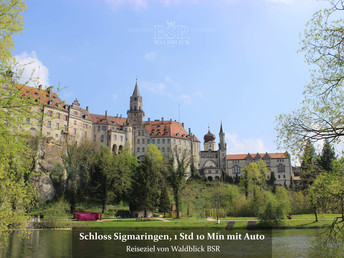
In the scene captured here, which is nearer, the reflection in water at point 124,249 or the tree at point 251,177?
the reflection in water at point 124,249

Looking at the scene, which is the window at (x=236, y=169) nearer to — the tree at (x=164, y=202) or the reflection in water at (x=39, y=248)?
the tree at (x=164, y=202)

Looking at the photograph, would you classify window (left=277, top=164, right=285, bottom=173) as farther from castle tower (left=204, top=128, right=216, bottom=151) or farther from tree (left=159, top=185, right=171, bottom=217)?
tree (left=159, top=185, right=171, bottom=217)

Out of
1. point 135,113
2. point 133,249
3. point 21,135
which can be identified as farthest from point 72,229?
point 135,113

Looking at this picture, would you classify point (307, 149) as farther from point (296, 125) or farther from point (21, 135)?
point (21, 135)

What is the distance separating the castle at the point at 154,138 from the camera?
7906cm

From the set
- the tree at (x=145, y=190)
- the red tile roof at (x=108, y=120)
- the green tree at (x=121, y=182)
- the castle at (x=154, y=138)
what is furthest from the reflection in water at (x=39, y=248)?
the red tile roof at (x=108, y=120)

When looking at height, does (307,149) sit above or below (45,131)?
below

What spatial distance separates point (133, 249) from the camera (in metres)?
23.7

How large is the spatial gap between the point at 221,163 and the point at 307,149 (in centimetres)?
9407

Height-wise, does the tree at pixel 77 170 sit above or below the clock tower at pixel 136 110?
below

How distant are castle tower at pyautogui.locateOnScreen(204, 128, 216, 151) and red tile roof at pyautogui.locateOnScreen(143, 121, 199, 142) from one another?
11517 mm

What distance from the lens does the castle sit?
79062mm

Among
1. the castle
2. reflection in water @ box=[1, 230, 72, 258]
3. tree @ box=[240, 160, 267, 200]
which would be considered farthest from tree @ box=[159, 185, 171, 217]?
the castle

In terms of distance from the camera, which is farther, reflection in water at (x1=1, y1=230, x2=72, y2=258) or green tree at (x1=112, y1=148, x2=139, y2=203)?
green tree at (x1=112, y1=148, x2=139, y2=203)
